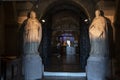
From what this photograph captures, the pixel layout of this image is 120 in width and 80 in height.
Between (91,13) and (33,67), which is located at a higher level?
(91,13)

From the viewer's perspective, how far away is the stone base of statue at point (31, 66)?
10906 mm

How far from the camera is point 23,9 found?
39.7 ft

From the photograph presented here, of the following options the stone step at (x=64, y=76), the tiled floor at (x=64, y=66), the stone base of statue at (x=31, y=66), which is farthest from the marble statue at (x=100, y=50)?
the tiled floor at (x=64, y=66)

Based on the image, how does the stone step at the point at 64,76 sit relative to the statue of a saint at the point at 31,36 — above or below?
below

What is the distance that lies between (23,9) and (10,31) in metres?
0.96

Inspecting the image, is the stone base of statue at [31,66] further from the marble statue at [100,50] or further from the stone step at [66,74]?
the marble statue at [100,50]

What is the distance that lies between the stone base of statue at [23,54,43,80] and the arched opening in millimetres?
2912

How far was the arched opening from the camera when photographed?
615 inches

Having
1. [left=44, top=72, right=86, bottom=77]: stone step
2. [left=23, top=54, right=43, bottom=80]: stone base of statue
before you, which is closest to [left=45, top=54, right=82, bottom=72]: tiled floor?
[left=44, top=72, right=86, bottom=77]: stone step

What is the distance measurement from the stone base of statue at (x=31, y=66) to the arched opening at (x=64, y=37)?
9.55 feet

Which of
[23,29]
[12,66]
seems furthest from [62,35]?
[12,66]

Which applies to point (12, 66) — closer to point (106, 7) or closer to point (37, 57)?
point (37, 57)

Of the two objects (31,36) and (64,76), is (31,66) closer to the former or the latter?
(31,36)

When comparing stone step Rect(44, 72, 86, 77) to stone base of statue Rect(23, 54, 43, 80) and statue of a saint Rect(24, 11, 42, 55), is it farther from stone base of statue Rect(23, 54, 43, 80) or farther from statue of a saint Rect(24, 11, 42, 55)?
statue of a saint Rect(24, 11, 42, 55)
